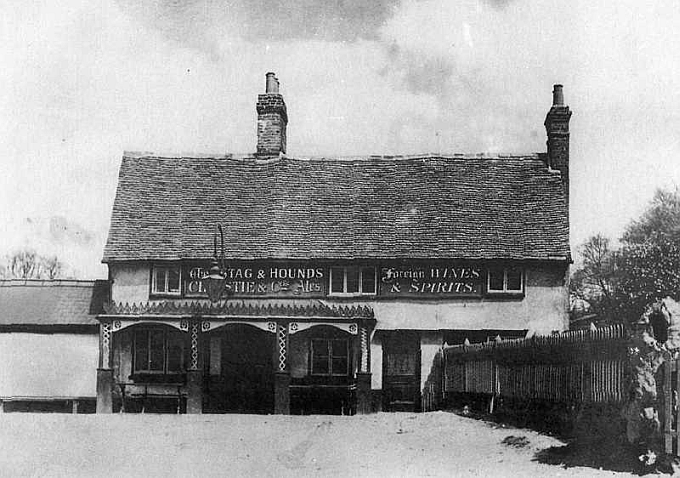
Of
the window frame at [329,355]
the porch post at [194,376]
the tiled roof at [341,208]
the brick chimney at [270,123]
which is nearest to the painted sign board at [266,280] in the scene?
the tiled roof at [341,208]

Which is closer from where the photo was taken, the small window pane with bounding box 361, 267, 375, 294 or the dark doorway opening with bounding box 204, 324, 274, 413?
the dark doorway opening with bounding box 204, 324, 274, 413

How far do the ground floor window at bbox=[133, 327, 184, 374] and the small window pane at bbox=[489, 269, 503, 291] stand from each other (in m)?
8.86

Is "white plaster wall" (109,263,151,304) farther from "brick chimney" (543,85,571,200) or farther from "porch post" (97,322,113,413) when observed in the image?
"brick chimney" (543,85,571,200)

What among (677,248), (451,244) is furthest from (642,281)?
(451,244)

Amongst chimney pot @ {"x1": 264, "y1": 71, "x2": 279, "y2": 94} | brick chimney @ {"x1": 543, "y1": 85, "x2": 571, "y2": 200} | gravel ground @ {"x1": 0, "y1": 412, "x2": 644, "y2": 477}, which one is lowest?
gravel ground @ {"x1": 0, "y1": 412, "x2": 644, "y2": 477}

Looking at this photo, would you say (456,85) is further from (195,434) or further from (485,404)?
(195,434)

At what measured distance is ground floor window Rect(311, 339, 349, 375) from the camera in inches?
906

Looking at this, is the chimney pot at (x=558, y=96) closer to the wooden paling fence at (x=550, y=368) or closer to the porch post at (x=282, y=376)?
the wooden paling fence at (x=550, y=368)

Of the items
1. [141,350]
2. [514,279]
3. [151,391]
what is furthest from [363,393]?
[141,350]

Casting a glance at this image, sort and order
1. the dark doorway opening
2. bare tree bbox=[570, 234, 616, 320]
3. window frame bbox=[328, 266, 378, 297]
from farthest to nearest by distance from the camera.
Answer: bare tree bbox=[570, 234, 616, 320] < window frame bbox=[328, 266, 378, 297] < the dark doorway opening

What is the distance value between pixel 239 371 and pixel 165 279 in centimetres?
346

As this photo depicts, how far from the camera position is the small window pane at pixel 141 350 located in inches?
905

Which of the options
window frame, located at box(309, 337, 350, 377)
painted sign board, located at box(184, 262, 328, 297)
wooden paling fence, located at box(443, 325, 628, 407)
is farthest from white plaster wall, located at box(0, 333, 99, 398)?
wooden paling fence, located at box(443, 325, 628, 407)

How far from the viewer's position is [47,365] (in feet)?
74.6
